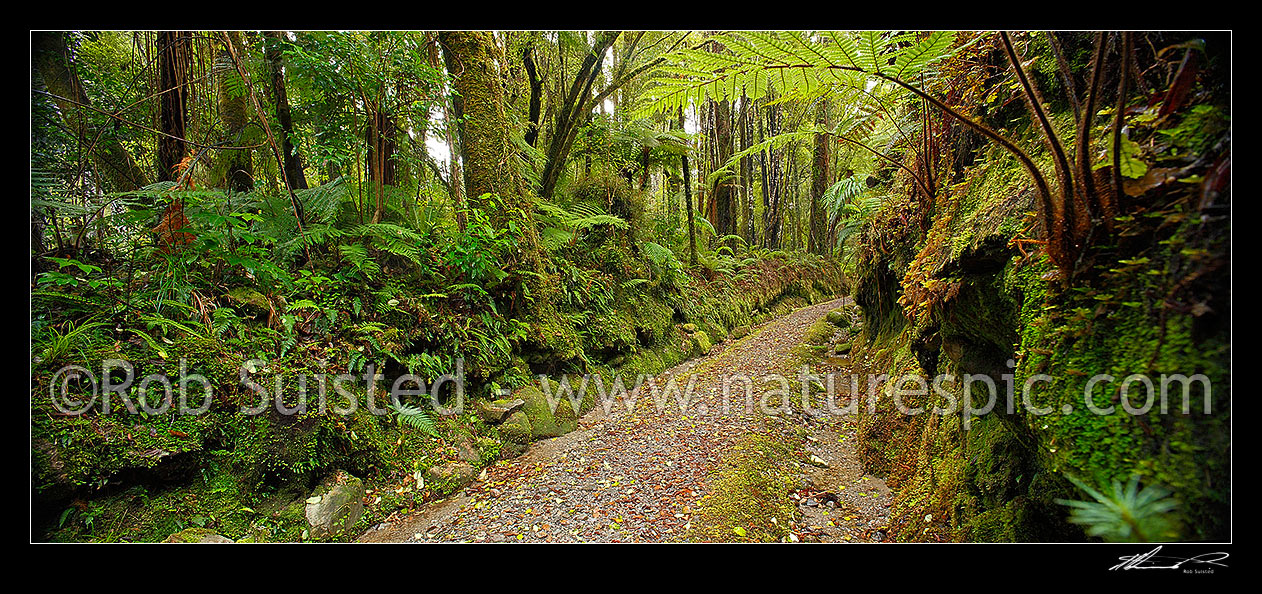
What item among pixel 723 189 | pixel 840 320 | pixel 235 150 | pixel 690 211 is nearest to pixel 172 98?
pixel 235 150

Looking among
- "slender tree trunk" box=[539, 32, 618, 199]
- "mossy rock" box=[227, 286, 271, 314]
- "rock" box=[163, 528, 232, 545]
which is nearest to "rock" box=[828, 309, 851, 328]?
"slender tree trunk" box=[539, 32, 618, 199]

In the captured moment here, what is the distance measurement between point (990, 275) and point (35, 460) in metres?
3.80

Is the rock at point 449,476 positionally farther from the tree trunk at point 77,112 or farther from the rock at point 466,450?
the tree trunk at point 77,112

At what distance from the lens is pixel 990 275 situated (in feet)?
5.65

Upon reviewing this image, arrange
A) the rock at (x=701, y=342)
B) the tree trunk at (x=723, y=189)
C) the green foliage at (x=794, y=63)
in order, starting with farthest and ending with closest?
1. the tree trunk at (x=723, y=189)
2. the rock at (x=701, y=342)
3. the green foliage at (x=794, y=63)

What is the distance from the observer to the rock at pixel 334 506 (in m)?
2.19

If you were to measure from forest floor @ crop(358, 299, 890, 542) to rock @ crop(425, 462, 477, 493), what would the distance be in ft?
0.23

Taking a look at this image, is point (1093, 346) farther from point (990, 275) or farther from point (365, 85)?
point (365, 85)

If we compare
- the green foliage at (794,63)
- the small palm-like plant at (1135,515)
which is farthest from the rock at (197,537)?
the small palm-like plant at (1135,515)

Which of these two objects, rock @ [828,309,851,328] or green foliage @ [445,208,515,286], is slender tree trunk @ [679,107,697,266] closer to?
rock @ [828,309,851,328]

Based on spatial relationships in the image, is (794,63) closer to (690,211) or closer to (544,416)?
(544,416)

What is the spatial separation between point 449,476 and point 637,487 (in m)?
1.24

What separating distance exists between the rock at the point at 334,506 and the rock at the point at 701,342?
5.15 metres
